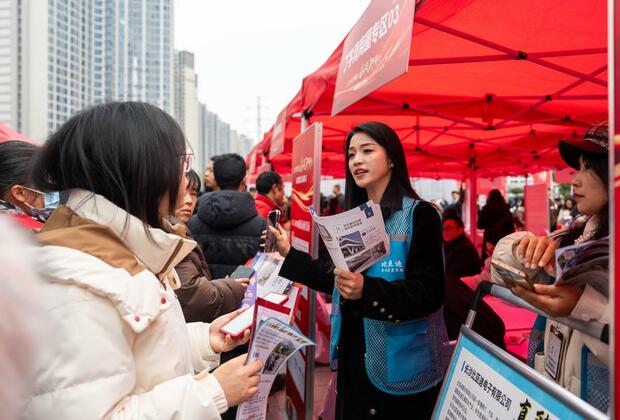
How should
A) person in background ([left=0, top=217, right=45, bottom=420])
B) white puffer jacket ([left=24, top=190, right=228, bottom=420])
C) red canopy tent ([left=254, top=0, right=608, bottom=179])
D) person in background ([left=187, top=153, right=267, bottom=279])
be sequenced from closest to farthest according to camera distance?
person in background ([left=0, top=217, right=45, bottom=420]), white puffer jacket ([left=24, top=190, right=228, bottom=420]), red canopy tent ([left=254, top=0, right=608, bottom=179]), person in background ([left=187, top=153, right=267, bottom=279])

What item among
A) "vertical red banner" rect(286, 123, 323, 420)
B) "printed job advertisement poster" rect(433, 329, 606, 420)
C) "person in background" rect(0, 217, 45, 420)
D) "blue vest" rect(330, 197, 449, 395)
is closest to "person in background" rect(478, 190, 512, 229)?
"vertical red banner" rect(286, 123, 323, 420)

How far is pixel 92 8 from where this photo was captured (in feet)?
133

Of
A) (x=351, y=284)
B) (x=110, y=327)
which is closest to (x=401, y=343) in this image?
(x=351, y=284)

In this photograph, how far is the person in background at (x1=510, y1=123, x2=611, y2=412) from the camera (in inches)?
37.8

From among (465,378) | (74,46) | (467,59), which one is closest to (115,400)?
(465,378)

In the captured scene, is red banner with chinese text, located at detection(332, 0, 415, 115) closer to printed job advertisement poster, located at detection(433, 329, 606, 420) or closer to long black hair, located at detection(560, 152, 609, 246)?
long black hair, located at detection(560, 152, 609, 246)

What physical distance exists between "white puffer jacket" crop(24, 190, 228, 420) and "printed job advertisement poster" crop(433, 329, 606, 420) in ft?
2.02

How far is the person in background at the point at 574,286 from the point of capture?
960mm

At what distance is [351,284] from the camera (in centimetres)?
170

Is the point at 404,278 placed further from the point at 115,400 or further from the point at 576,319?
the point at 115,400

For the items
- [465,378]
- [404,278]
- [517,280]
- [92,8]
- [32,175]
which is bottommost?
[465,378]

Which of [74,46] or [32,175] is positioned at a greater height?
[74,46]

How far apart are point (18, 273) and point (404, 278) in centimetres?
147

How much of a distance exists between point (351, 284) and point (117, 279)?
0.96 metres
